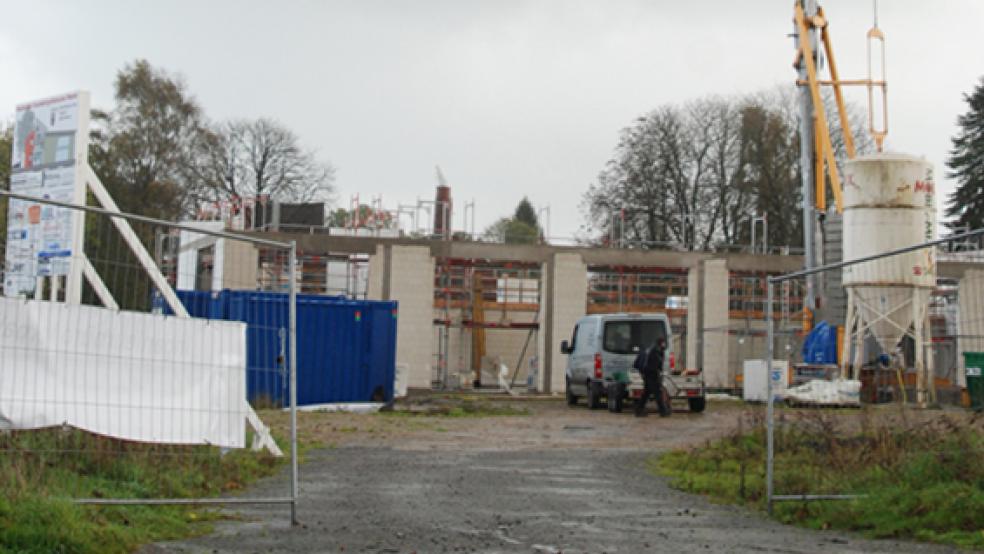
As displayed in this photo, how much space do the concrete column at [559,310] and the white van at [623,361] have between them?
11676 millimetres

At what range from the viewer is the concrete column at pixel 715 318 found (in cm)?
4272

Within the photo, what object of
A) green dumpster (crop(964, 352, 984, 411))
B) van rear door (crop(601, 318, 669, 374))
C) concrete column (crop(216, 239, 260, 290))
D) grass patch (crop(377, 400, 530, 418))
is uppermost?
concrete column (crop(216, 239, 260, 290))

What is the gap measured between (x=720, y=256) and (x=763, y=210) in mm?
13250

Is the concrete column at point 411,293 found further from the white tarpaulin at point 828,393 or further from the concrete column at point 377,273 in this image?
the white tarpaulin at point 828,393

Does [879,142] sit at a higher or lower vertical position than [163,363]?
higher

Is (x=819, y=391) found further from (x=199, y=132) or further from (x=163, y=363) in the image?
(x=199, y=132)

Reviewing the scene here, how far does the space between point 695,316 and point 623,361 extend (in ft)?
51.5

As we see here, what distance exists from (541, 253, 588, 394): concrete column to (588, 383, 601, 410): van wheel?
12.0m

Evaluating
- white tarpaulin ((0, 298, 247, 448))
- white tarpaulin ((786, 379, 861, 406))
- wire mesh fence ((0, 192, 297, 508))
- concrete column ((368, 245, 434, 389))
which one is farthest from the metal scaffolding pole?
white tarpaulin ((0, 298, 247, 448))

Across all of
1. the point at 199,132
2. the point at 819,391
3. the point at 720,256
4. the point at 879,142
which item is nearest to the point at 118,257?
the point at 819,391

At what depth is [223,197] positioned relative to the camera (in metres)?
56.1

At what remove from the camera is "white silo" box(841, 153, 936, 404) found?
29656 millimetres

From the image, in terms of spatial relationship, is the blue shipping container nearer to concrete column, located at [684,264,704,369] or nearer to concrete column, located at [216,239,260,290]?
concrete column, located at [216,239,260,290]

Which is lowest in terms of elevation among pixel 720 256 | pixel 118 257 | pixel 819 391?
pixel 819 391
